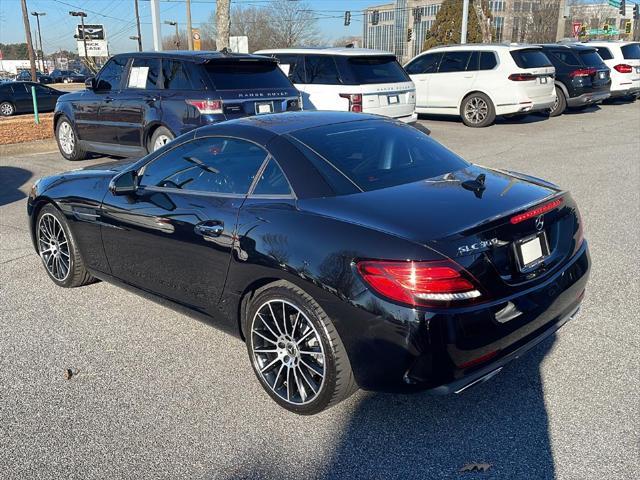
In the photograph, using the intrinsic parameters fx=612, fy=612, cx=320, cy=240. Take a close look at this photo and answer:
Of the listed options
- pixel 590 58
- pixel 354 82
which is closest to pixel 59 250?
pixel 354 82

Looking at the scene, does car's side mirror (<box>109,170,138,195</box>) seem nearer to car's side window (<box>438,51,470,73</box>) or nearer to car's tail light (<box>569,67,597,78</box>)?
car's side window (<box>438,51,470,73</box>)

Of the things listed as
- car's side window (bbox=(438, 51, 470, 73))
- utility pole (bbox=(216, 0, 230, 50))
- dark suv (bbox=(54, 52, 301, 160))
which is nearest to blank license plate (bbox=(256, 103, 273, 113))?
dark suv (bbox=(54, 52, 301, 160))

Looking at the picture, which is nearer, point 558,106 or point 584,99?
point 584,99

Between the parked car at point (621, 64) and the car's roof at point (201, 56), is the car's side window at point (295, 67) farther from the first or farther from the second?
the parked car at point (621, 64)

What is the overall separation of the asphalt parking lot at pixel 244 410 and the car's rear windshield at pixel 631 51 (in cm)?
1729

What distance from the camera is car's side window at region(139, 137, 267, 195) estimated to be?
366cm

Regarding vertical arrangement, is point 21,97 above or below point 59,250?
above

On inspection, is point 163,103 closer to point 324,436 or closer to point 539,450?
point 324,436

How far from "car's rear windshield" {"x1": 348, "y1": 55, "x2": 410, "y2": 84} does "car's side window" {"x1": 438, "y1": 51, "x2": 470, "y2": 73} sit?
4041 mm

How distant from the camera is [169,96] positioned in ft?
28.6

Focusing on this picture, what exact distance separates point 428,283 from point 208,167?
5.90 ft

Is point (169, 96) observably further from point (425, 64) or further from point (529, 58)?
point (529, 58)

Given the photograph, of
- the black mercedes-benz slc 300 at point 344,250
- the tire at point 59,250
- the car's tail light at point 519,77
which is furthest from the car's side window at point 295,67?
the black mercedes-benz slc 300 at point 344,250

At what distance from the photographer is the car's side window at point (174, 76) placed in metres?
8.62
